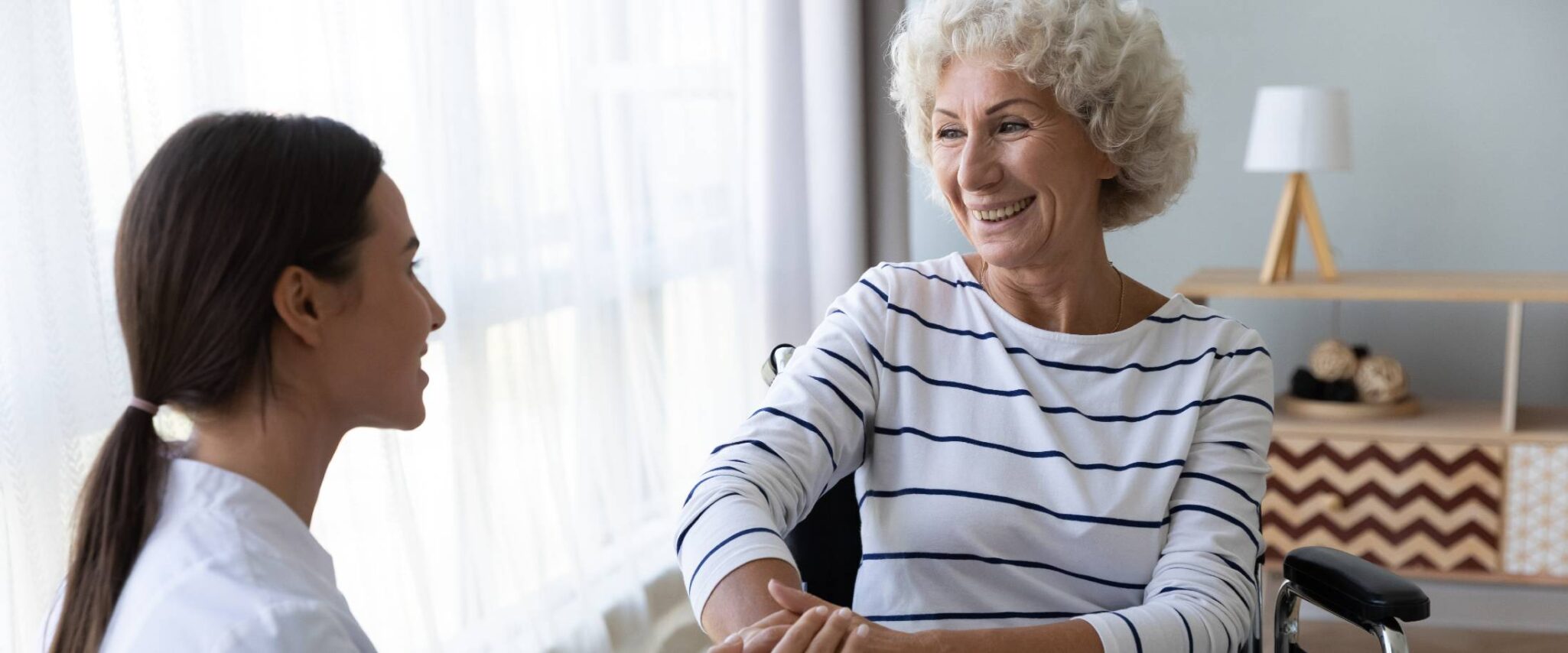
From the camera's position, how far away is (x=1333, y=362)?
9.76ft

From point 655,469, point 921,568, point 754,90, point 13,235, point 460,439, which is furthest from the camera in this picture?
point 754,90

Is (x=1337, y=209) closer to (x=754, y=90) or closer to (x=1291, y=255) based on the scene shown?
(x=1291, y=255)

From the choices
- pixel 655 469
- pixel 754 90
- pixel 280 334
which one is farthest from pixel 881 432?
pixel 754 90

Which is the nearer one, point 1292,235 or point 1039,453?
point 1039,453

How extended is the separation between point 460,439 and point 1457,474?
6.96 ft

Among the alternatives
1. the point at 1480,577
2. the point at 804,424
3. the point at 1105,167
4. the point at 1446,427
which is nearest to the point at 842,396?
the point at 804,424

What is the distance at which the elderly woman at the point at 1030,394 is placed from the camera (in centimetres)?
142

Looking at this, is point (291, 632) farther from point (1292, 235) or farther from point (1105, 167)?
point (1292, 235)

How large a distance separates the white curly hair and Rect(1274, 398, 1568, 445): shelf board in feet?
4.78

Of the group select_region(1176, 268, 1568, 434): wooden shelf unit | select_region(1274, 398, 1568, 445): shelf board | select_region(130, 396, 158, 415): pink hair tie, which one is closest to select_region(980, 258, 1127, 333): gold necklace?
select_region(130, 396, 158, 415): pink hair tie

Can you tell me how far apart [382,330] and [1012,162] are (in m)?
0.80

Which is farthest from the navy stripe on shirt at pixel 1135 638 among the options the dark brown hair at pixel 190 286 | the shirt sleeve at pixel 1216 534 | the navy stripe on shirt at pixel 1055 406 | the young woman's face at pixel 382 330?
the dark brown hair at pixel 190 286

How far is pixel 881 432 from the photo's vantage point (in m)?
1.49

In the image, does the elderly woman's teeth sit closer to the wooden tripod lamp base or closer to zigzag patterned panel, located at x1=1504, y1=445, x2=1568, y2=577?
the wooden tripod lamp base
